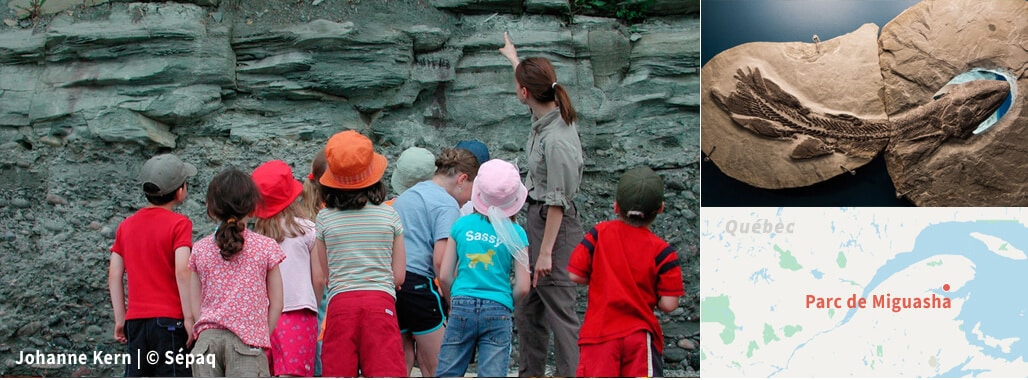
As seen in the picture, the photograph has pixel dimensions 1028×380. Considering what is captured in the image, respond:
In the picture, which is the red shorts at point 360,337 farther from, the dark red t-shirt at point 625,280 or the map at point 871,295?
the map at point 871,295

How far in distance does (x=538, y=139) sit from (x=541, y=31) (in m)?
2.25

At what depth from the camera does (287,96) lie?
6652 mm

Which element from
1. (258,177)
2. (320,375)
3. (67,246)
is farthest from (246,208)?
(67,246)

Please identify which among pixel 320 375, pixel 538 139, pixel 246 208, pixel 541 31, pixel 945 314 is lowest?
pixel 320 375

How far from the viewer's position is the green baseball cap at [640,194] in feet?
13.3

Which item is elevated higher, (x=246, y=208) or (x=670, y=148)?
(x=670, y=148)

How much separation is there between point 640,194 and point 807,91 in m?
1.60

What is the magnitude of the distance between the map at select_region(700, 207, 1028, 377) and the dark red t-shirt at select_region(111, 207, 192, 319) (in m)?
2.37

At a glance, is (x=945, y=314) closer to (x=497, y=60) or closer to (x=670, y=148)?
(x=670, y=148)

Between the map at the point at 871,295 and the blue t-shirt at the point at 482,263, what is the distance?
1242 millimetres

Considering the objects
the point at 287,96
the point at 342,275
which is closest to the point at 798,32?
the point at 342,275

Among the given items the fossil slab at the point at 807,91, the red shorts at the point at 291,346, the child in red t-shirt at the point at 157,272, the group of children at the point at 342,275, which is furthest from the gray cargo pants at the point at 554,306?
the child in red t-shirt at the point at 157,272

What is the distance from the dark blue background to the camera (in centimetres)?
523

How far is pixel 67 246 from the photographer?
637 centimetres
